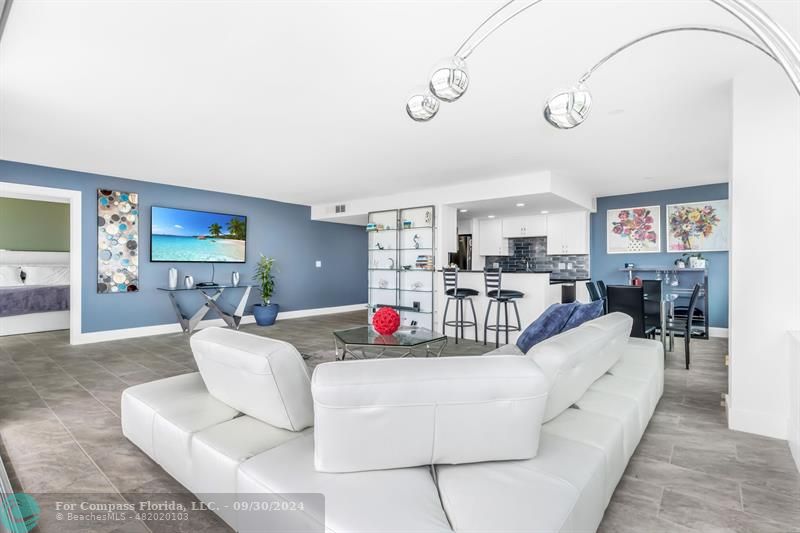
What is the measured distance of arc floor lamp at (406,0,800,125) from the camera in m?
1.00

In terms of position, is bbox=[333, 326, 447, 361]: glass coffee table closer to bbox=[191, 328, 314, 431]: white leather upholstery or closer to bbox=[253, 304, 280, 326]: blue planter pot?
bbox=[191, 328, 314, 431]: white leather upholstery

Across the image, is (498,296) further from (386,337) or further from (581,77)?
(581,77)

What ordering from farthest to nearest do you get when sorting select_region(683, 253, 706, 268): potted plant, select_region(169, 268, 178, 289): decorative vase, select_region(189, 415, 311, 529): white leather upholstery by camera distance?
select_region(683, 253, 706, 268): potted plant → select_region(169, 268, 178, 289): decorative vase → select_region(189, 415, 311, 529): white leather upholstery

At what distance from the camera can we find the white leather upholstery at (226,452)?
57.2 inches

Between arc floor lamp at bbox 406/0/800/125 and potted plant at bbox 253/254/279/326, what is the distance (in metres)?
6.01

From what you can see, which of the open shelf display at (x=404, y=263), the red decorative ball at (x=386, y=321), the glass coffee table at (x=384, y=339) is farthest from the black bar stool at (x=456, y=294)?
the red decorative ball at (x=386, y=321)

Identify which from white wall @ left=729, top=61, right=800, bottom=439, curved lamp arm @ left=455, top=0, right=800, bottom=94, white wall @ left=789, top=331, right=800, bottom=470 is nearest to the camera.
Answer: curved lamp arm @ left=455, top=0, right=800, bottom=94

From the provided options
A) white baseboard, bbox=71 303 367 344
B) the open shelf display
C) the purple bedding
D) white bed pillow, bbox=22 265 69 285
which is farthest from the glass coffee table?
white bed pillow, bbox=22 265 69 285

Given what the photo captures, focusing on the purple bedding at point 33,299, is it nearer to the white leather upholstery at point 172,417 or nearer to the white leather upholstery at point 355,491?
the white leather upholstery at point 172,417

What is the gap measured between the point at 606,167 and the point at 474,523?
5.32 metres

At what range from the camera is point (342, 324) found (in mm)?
7332

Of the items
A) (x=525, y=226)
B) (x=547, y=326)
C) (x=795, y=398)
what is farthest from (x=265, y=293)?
(x=795, y=398)

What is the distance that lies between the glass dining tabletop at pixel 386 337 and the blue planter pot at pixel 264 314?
3606mm

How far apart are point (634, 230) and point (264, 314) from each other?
698 cm
